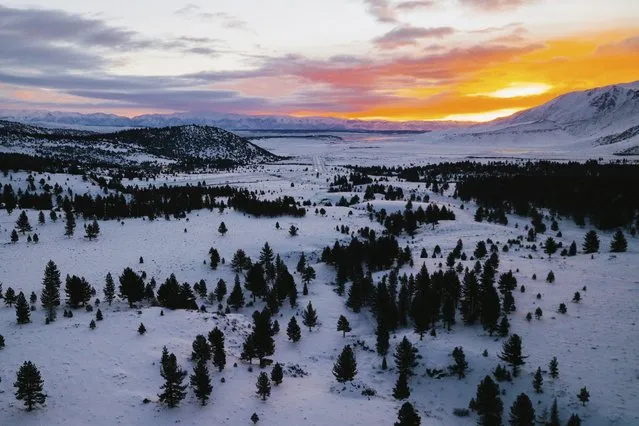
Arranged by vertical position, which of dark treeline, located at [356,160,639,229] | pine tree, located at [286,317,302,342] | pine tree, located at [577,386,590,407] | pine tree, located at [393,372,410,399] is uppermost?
dark treeline, located at [356,160,639,229]

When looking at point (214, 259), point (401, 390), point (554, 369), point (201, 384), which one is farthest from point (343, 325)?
point (214, 259)

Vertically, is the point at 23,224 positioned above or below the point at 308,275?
above

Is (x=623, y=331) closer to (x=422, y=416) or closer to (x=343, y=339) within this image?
(x=422, y=416)

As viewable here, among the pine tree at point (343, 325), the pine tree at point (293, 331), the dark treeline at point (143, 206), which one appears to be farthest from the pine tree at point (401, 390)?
the dark treeline at point (143, 206)

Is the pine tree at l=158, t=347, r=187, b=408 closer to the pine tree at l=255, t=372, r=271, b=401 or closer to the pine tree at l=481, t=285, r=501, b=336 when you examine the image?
the pine tree at l=255, t=372, r=271, b=401

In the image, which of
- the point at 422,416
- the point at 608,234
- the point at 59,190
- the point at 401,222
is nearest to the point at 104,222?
the point at 59,190

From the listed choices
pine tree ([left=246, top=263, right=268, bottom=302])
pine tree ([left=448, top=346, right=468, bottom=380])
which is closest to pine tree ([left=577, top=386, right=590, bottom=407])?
pine tree ([left=448, top=346, right=468, bottom=380])

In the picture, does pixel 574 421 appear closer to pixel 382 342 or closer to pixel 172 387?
pixel 382 342
